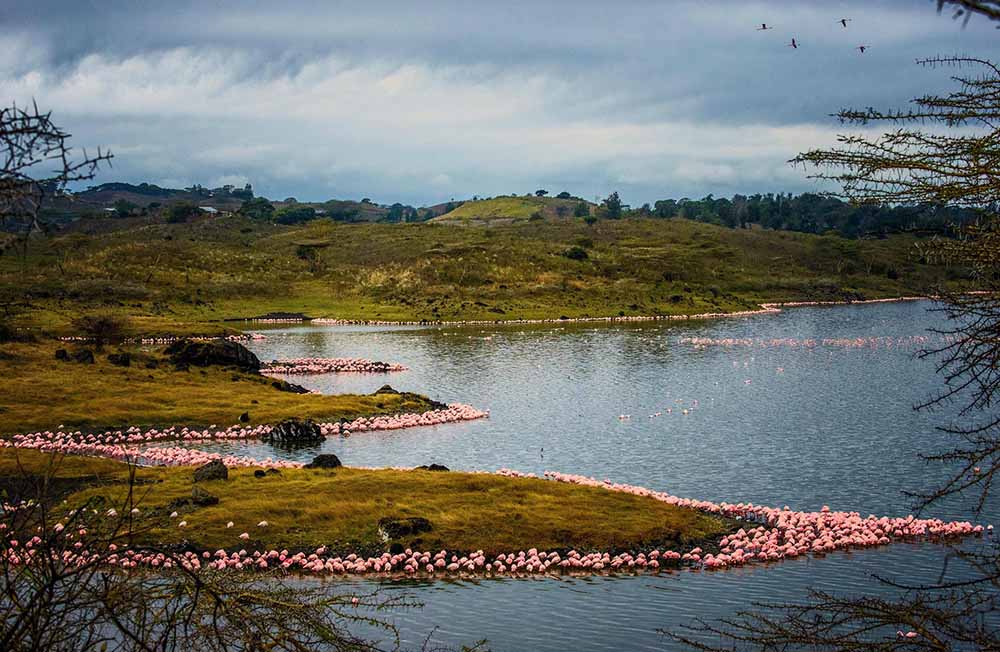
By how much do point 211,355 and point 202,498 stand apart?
41.2m

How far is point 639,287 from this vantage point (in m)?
174

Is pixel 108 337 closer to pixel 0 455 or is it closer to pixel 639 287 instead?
pixel 0 455

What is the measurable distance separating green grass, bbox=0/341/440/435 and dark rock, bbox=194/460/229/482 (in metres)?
18.7

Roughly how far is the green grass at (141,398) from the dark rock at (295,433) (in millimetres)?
3328

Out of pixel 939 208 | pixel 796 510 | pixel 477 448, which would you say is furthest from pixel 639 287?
pixel 939 208

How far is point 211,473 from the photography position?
132 ft

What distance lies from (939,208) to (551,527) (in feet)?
79.9

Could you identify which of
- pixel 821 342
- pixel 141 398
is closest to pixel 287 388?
pixel 141 398

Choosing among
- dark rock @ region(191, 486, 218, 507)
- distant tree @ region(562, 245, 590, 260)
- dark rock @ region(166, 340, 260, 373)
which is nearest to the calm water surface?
dark rock @ region(166, 340, 260, 373)

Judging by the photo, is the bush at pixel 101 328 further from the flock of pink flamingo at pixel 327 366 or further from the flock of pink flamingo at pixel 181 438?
A: the flock of pink flamingo at pixel 181 438

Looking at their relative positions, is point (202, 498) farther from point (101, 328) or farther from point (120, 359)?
point (101, 328)

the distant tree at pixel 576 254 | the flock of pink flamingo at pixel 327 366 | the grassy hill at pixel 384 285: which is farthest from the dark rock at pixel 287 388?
the distant tree at pixel 576 254

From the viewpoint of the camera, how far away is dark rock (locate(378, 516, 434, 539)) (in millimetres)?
34219

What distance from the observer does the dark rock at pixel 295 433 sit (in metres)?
55.7
